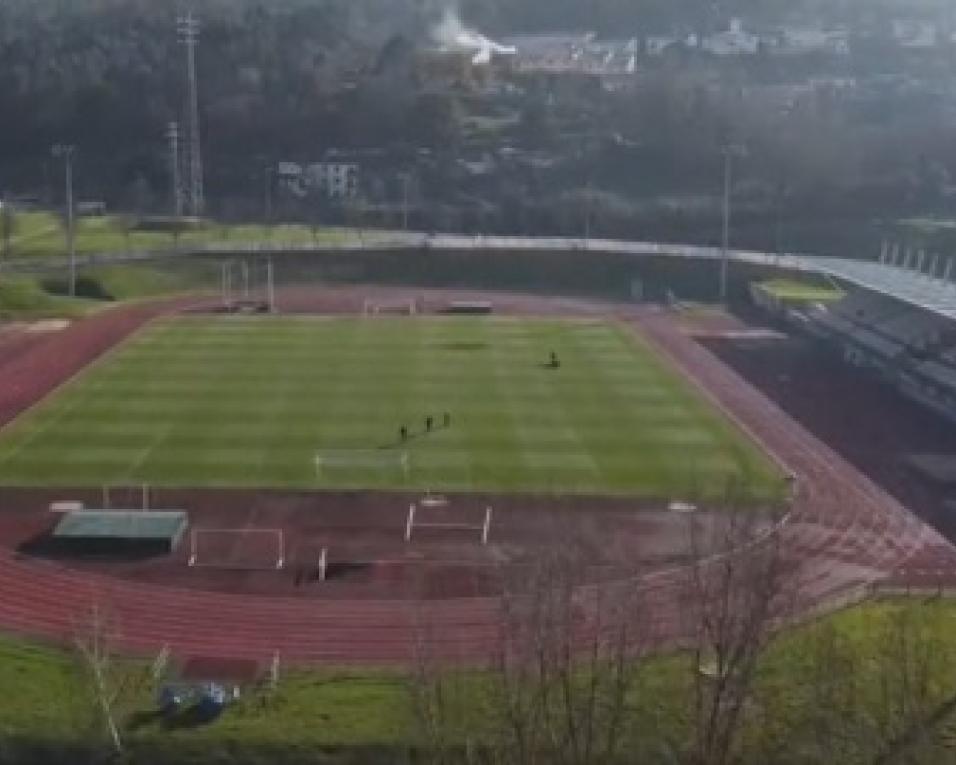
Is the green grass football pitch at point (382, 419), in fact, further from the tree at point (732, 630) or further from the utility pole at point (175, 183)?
the utility pole at point (175, 183)

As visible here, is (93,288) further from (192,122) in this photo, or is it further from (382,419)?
(382,419)

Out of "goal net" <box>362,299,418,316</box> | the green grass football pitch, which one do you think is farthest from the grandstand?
"goal net" <box>362,299,418,316</box>

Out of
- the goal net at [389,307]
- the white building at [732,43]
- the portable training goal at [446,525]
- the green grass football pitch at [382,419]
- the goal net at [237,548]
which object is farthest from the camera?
the white building at [732,43]

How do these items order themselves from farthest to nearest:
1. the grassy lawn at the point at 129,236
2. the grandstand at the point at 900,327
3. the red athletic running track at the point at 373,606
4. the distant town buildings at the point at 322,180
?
the distant town buildings at the point at 322,180, the grassy lawn at the point at 129,236, the grandstand at the point at 900,327, the red athletic running track at the point at 373,606

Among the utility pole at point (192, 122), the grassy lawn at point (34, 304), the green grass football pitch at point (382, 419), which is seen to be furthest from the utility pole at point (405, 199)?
the green grass football pitch at point (382, 419)

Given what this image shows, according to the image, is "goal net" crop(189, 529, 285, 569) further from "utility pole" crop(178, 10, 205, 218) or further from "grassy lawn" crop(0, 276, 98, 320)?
"utility pole" crop(178, 10, 205, 218)

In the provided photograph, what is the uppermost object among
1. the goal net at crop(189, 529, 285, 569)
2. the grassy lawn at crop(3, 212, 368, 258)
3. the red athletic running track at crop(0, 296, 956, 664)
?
the grassy lawn at crop(3, 212, 368, 258)
